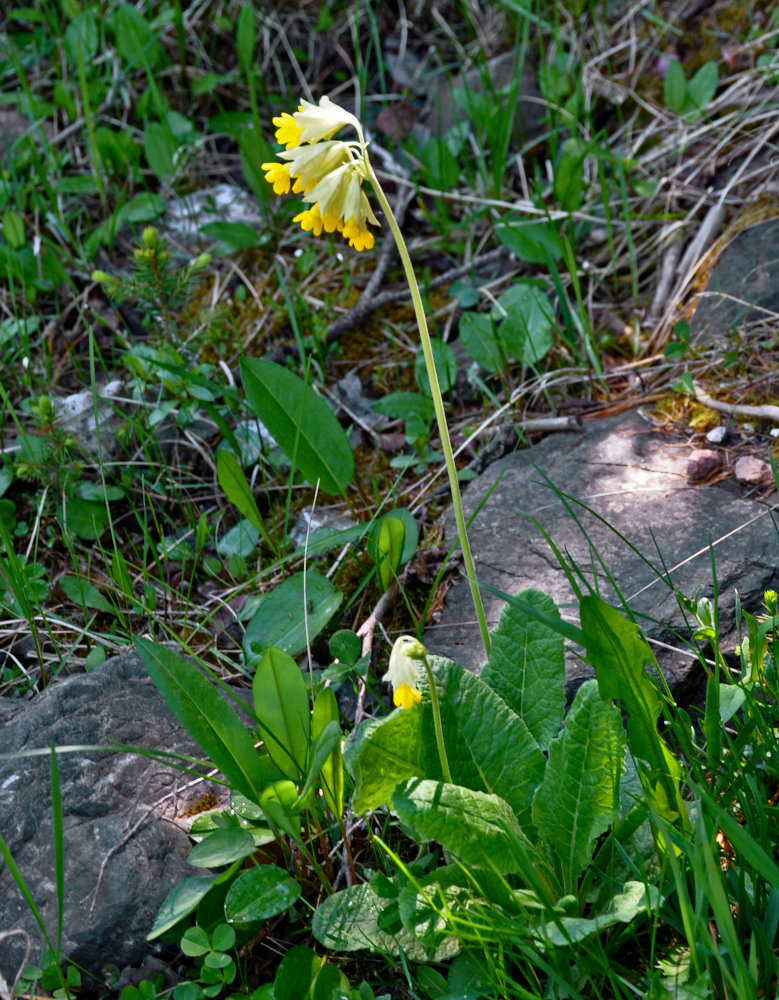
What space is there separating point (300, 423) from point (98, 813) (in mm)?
1121

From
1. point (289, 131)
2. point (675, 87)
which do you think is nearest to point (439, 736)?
point (289, 131)

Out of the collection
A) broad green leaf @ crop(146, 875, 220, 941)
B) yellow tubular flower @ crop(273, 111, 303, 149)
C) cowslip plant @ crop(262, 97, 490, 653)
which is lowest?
broad green leaf @ crop(146, 875, 220, 941)

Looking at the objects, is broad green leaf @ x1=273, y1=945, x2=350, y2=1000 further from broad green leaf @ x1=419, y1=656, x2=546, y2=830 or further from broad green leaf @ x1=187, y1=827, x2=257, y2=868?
broad green leaf @ x1=419, y1=656, x2=546, y2=830

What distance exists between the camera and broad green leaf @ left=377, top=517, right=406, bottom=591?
2230 mm

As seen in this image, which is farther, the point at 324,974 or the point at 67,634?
the point at 67,634

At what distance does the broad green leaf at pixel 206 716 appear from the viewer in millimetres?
1704

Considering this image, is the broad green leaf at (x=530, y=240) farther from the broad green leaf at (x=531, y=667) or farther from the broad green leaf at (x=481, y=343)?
the broad green leaf at (x=531, y=667)

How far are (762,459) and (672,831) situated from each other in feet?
4.14

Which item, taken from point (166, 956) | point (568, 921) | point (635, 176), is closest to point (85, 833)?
point (166, 956)

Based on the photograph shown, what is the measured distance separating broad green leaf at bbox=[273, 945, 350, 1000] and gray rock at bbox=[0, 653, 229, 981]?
0.99 ft

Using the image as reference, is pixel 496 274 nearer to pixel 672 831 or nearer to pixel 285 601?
pixel 285 601

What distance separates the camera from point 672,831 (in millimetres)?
1442

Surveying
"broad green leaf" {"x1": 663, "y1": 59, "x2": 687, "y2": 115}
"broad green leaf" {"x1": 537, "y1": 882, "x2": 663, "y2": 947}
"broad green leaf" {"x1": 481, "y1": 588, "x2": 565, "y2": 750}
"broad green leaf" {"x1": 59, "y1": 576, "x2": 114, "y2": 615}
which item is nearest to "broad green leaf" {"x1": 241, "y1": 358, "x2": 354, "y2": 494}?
"broad green leaf" {"x1": 59, "y1": 576, "x2": 114, "y2": 615}

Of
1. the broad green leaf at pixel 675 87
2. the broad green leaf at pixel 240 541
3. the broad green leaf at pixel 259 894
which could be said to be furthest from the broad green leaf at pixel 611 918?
the broad green leaf at pixel 675 87
